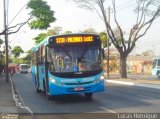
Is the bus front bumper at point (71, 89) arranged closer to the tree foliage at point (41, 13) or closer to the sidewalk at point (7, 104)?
the sidewalk at point (7, 104)

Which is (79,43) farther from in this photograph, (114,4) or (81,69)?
Result: (114,4)

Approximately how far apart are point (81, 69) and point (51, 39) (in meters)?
1.99

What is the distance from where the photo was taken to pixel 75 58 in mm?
20703

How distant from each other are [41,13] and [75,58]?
11.6 metres

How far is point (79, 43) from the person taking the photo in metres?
21.1

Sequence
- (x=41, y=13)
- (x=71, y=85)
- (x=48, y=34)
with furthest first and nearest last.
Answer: (x=48, y=34) < (x=41, y=13) < (x=71, y=85)

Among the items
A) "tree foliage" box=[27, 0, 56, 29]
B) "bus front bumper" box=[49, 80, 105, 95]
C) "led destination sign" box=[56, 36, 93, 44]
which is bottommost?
"bus front bumper" box=[49, 80, 105, 95]

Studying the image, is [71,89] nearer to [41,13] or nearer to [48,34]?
[41,13]

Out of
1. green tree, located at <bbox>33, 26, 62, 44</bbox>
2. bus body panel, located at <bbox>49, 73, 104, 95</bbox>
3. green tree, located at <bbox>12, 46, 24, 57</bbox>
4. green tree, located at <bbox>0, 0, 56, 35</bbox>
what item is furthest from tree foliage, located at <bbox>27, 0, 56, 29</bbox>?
green tree, located at <bbox>12, 46, 24, 57</bbox>

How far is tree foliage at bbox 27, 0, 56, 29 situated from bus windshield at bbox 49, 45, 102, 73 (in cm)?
1089

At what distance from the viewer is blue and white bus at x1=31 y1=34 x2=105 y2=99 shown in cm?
2053

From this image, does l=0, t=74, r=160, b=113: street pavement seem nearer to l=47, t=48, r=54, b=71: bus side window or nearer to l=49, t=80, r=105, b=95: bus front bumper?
l=49, t=80, r=105, b=95: bus front bumper

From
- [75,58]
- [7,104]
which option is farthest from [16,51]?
[75,58]

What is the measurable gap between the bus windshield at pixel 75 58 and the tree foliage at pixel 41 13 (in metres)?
10.9
